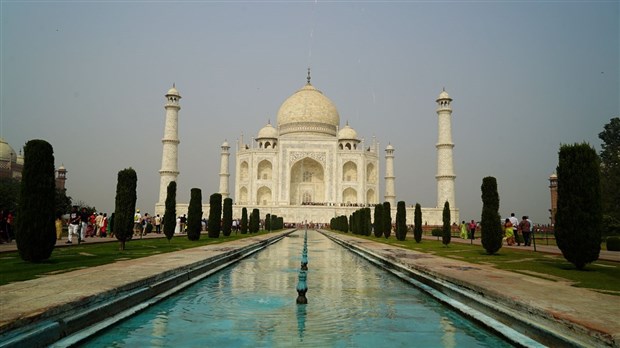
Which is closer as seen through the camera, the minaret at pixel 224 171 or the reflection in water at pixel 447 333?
the reflection in water at pixel 447 333

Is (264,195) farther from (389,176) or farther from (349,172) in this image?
(389,176)

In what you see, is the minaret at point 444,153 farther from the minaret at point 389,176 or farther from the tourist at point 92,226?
the tourist at point 92,226

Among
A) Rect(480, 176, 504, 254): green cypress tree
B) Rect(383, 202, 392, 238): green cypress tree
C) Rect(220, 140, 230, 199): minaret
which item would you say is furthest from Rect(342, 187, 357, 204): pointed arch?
Rect(480, 176, 504, 254): green cypress tree

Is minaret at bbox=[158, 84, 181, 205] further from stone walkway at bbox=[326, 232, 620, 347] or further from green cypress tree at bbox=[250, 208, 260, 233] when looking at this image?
stone walkway at bbox=[326, 232, 620, 347]

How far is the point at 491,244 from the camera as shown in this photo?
403 inches

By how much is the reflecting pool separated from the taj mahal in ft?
105

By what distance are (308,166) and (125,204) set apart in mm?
35064

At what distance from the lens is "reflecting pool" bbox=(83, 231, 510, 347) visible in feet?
9.56

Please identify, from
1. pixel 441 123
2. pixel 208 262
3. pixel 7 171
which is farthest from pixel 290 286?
pixel 7 171

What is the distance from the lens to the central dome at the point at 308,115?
1784 inches

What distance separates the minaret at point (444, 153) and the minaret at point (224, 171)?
18915 mm

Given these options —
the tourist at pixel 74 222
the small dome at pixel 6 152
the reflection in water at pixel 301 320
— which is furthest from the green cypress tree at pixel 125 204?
the small dome at pixel 6 152

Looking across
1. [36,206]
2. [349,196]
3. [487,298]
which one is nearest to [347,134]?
[349,196]

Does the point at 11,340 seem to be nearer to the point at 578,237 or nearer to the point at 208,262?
the point at 208,262
